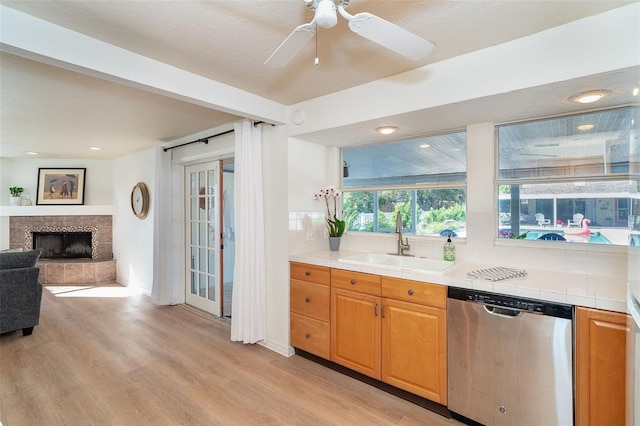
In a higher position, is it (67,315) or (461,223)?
(461,223)

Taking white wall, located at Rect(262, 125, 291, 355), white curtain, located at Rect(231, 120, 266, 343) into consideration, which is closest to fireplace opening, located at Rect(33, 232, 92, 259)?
white curtain, located at Rect(231, 120, 266, 343)

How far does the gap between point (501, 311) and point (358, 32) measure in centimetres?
168

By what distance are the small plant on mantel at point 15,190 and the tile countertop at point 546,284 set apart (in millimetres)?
6896

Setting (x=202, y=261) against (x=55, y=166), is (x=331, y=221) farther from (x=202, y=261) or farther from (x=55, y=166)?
(x=55, y=166)

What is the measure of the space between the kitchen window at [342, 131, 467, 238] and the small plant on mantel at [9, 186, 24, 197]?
6416 mm

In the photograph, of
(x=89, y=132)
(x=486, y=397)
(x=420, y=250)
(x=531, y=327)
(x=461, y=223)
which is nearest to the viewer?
(x=531, y=327)

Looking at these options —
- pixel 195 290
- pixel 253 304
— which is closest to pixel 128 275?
pixel 195 290

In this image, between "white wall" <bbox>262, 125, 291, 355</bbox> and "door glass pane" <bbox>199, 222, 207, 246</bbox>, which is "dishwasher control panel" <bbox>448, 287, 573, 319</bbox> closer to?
"white wall" <bbox>262, 125, 291, 355</bbox>

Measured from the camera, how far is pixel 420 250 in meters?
2.76

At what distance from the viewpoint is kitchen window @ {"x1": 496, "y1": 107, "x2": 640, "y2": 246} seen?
6.51 feet

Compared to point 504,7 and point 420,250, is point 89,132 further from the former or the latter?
point 504,7

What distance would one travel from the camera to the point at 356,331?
94.8 inches

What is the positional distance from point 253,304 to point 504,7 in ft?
9.49

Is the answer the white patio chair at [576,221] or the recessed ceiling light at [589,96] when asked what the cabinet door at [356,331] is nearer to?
the white patio chair at [576,221]
